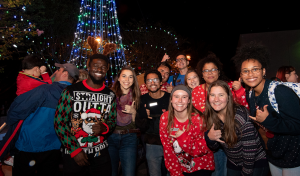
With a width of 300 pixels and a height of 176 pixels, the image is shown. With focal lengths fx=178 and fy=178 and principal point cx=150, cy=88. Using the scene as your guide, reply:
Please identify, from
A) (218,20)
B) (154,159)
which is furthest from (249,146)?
(218,20)

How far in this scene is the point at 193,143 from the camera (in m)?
2.44

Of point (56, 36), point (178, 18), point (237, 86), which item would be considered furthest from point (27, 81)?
point (178, 18)

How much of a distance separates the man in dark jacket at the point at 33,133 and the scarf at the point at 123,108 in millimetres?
964

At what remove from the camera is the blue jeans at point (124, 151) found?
2828mm

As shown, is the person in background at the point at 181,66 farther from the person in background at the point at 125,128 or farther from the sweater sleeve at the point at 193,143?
the sweater sleeve at the point at 193,143

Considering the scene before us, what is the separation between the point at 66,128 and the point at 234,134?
209 cm

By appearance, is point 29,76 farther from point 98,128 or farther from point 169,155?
point 169,155

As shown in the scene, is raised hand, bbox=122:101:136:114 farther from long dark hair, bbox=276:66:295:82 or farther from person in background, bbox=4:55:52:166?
long dark hair, bbox=276:66:295:82

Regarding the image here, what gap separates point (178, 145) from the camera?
245 cm

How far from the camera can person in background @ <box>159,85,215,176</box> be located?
2.40 metres

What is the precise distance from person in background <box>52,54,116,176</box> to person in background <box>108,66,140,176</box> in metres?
0.35

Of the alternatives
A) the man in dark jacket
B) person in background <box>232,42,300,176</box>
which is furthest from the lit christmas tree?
person in background <box>232,42,300,176</box>

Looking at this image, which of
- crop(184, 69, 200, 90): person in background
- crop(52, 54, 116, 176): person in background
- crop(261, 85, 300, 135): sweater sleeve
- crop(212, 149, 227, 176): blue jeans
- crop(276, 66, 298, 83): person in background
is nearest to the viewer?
crop(261, 85, 300, 135): sweater sleeve

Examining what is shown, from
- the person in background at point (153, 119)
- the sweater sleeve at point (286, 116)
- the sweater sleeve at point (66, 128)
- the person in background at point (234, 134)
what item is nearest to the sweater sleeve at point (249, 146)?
the person in background at point (234, 134)
